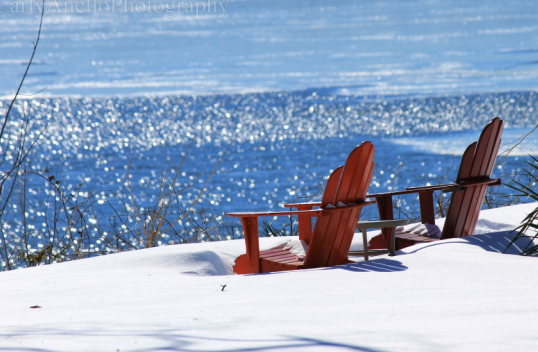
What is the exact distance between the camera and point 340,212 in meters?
3.61

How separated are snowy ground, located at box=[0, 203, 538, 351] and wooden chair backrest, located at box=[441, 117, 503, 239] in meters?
0.22

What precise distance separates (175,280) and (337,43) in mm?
89232

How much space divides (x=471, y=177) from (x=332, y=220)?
131 cm

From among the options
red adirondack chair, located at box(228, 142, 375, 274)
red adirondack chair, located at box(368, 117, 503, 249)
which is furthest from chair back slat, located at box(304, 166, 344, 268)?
red adirondack chair, located at box(368, 117, 503, 249)

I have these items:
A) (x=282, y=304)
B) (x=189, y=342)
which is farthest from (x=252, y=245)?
(x=189, y=342)

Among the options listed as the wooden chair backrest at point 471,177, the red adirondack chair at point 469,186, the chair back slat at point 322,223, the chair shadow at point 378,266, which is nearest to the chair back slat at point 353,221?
the chair back slat at point 322,223

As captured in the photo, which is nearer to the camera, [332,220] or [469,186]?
[332,220]

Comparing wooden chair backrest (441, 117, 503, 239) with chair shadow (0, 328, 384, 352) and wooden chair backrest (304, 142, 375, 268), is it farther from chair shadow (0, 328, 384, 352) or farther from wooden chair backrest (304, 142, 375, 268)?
chair shadow (0, 328, 384, 352)

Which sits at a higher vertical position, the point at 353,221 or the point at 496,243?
the point at 353,221

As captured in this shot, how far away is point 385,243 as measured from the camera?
449cm

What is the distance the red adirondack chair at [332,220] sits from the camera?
3562 millimetres

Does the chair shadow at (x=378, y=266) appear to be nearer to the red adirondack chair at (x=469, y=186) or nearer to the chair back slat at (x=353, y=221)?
the chair back slat at (x=353, y=221)

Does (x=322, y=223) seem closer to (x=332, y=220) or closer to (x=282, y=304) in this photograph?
(x=332, y=220)

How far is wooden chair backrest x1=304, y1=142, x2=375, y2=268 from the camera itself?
3.56m
